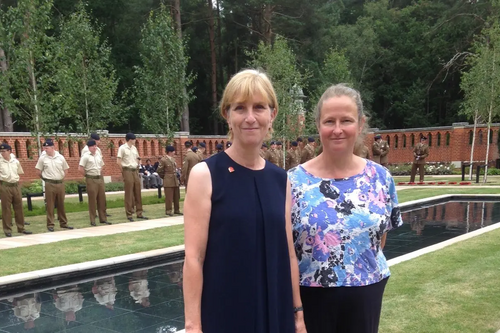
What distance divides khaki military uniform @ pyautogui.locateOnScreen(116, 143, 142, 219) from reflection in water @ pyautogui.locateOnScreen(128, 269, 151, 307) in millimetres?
5282

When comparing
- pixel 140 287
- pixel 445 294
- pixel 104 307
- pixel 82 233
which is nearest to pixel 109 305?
pixel 104 307

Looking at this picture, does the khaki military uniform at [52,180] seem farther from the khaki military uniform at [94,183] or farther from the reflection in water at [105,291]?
the reflection in water at [105,291]

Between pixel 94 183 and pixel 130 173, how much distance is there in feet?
3.52

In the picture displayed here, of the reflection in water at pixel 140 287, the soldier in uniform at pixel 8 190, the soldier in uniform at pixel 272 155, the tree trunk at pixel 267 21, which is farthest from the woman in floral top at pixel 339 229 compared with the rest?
the tree trunk at pixel 267 21

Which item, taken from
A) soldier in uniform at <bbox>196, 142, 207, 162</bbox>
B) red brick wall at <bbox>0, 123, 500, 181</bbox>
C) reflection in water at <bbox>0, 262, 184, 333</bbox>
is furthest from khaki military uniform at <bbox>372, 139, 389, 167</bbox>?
reflection in water at <bbox>0, 262, 184, 333</bbox>

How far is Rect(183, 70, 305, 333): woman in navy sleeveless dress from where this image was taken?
1.84 metres

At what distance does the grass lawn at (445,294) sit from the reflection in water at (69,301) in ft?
10.9

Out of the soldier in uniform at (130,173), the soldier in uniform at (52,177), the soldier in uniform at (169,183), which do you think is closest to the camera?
the soldier in uniform at (52,177)

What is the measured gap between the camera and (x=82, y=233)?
952 centimetres

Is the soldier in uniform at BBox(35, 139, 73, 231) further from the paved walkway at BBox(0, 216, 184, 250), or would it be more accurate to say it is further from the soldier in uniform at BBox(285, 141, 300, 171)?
the soldier in uniform at BBox(285, 141, 300, 171)

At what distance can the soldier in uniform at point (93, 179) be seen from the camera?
35.5 ft

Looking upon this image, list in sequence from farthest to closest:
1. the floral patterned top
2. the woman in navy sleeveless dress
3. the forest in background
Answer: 1. the forest in background
2. the floral patterned top
3. the woman in navy sleeveless dress

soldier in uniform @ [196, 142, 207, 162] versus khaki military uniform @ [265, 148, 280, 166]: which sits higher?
soldier in uniform @ [196, 142, 207, 162]

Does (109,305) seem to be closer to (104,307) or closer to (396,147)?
(104,307)
